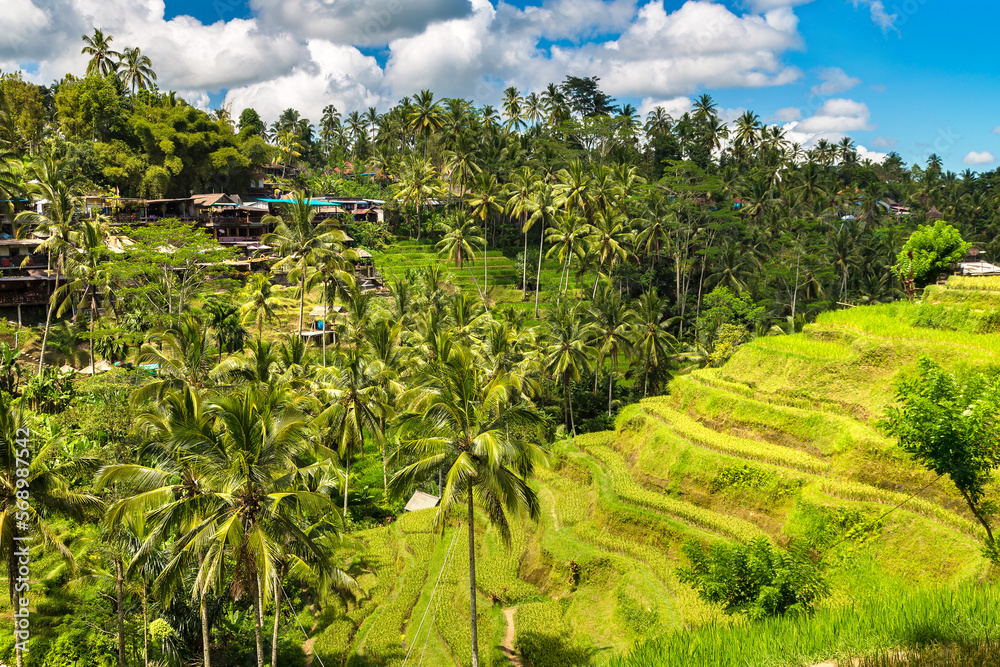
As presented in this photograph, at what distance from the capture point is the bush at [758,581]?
15.8 metres

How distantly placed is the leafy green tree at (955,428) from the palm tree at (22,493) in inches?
962

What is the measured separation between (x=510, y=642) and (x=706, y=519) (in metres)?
9.34

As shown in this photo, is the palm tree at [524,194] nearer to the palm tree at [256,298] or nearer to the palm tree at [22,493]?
the palm tree at [256,298]

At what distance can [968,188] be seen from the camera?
352 ft

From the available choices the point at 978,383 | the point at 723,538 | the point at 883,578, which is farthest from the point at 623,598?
the point at 978,383

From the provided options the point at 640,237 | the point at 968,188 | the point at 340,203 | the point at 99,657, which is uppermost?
the point at 968,188

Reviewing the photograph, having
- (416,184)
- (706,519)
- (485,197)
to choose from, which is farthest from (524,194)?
(706,519)

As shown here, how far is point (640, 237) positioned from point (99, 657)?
176 feet

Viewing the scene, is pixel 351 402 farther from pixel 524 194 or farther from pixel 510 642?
pixel 524 194

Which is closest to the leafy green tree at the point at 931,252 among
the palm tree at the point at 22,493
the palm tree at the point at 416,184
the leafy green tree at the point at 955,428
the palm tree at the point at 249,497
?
the leafy green tree at the point at 955,428

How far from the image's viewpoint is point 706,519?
24797mm

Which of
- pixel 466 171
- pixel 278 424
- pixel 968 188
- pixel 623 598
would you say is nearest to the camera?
pixel 278 424

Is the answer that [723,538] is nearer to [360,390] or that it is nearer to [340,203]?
[360,390]

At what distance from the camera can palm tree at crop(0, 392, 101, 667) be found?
711 inches
